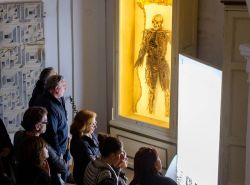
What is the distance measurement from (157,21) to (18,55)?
1527 mm

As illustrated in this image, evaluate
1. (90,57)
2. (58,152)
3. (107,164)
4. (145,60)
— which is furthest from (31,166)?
(90,57)

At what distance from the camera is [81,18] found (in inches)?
281

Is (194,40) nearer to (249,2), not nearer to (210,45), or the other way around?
(210,45)

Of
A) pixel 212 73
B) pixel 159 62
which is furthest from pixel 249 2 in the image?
pixel 159 62

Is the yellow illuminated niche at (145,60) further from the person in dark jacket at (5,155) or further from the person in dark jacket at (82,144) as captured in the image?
the person in dark jacket at (5,155)

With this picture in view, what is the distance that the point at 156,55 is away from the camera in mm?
6598

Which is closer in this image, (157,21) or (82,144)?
(82,144)

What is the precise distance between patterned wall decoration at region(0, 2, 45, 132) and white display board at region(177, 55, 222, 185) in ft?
5.82

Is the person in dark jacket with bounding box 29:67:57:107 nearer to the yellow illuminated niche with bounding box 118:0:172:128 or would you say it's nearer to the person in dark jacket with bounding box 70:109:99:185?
the person in dark jacket with bounding box 70:109:99:185

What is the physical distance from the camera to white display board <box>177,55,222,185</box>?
521 centimetres

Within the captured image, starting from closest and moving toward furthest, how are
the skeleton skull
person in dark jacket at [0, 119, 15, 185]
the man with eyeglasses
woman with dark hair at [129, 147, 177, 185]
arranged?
1. woman with dark hair at [129, 147, 177, 185]
2. person in dark jacket at [0, 119, 15, 185]
3. the man with eyeglasses
4. the skeleton skull

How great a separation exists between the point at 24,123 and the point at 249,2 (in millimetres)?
2077

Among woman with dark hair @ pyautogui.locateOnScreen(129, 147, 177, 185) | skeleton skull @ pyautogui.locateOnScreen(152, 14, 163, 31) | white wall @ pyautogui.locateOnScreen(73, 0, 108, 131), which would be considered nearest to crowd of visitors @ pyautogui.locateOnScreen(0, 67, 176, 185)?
woman with dark hair @ pyautogui.locateOnScreen(129, 147, 177, 185)

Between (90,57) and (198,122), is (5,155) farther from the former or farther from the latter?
(90,57)
